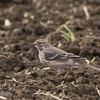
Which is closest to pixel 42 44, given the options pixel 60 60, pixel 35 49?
pixel 60 60

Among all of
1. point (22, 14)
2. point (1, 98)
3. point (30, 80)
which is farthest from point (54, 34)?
point (1, 98)

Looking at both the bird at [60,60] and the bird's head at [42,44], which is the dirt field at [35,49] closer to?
the bird at [60,60]

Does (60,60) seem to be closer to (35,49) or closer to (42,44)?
(42,44)

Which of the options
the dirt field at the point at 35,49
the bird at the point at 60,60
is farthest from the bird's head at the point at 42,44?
the dirt field at the point at 35,49

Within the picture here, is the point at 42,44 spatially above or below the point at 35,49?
above

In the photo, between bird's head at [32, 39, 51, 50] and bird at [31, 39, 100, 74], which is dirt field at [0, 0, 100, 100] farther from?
bird's head at [32, 39, 51, 50]

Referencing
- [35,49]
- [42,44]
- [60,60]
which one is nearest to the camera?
[60,60]

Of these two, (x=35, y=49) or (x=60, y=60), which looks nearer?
(x=60, y=60)

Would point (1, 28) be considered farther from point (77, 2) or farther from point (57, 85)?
point (57, 85)

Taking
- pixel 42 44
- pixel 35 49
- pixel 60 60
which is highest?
pixel 42 44
